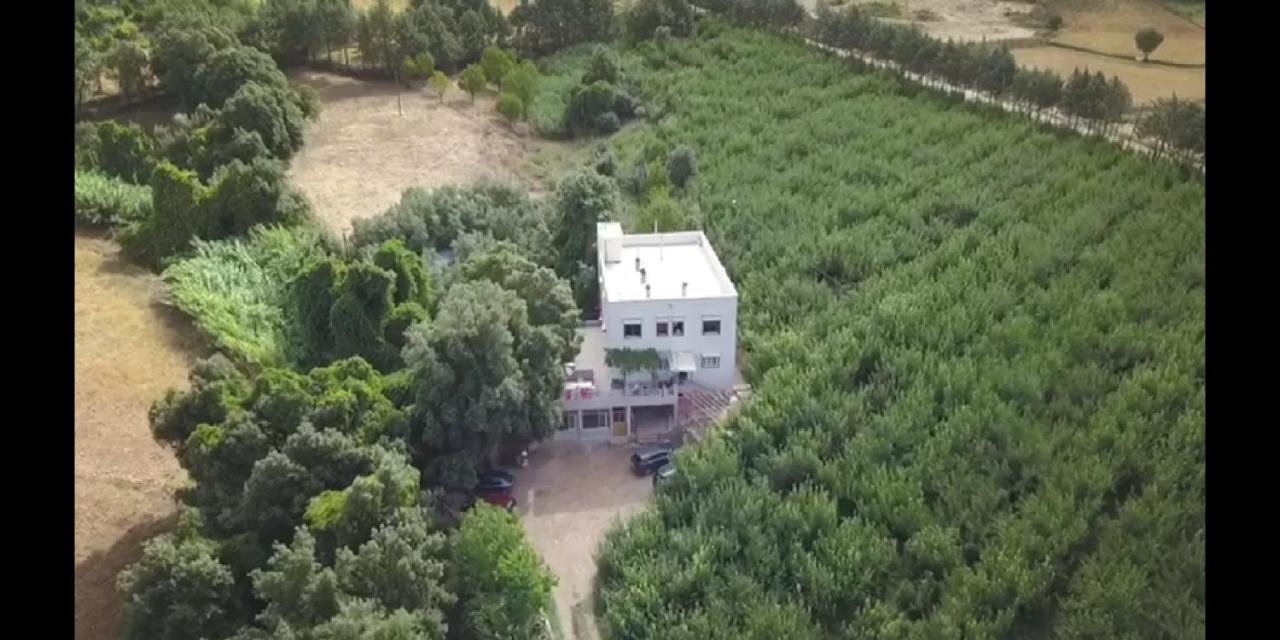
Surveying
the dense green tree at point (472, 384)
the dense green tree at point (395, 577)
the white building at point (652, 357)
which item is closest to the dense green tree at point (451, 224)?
the white building at point (652, 357)

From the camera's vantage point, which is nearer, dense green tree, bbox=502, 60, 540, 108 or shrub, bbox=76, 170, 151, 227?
shrub, bbox=76, 170, 151, 227

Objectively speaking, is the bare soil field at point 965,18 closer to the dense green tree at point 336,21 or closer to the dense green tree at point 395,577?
the dense green tree at point 336,21

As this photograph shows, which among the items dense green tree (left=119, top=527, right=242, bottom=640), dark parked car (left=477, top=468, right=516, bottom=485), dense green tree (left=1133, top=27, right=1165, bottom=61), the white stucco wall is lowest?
dense green tree (left=119, top=527, right=242, bottom=640)

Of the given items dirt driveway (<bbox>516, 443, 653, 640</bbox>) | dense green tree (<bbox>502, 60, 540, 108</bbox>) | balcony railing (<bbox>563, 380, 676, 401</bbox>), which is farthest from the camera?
dense green tree (<bbox>502, 60, 540, 108</bbox>)

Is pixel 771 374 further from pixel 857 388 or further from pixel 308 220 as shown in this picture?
pixel 308 220

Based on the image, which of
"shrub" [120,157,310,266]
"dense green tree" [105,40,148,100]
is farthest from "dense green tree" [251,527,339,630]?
"dense green tree" [105,40,148,100]

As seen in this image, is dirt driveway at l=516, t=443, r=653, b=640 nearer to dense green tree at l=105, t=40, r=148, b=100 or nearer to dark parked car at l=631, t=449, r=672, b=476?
dark parked car at l=631, t=449, r=672, b=476

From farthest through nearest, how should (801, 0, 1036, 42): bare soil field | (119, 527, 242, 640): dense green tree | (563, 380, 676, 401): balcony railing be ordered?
(801, 0, 1036, 42): bare soil field
(563, 380, 676, 401): balcony railing
(119, 527, 242, 640): dense green tree
